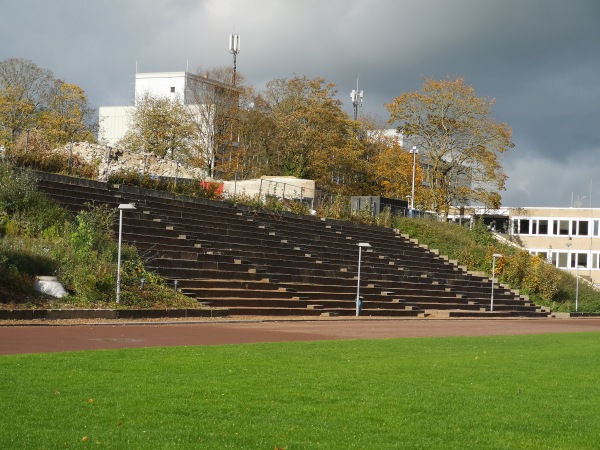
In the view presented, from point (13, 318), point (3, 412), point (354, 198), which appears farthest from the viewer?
point (354, 198)

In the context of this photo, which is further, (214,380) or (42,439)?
(214,380)

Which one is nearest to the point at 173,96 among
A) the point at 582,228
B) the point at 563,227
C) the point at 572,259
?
the point at 563,227

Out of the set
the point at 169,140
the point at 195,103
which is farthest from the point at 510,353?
the point at 195,103

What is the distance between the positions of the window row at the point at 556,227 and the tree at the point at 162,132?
3127 cm

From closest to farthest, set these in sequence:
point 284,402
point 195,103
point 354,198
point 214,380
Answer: point 284,402 → point 214,380 → point 354,198 → point 195,103

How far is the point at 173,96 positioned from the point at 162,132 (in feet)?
55.1

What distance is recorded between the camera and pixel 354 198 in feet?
188

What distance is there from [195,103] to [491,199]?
26.7 metres

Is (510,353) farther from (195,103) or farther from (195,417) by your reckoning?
(195,103)

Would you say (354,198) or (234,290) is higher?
(354,198)

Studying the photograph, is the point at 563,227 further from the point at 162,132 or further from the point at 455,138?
the point at 162,132

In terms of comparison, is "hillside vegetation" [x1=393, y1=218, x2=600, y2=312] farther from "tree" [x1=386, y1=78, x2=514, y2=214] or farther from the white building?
the white building

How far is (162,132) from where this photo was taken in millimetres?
71062

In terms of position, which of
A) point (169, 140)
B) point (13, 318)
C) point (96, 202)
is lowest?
point (13, 318)
